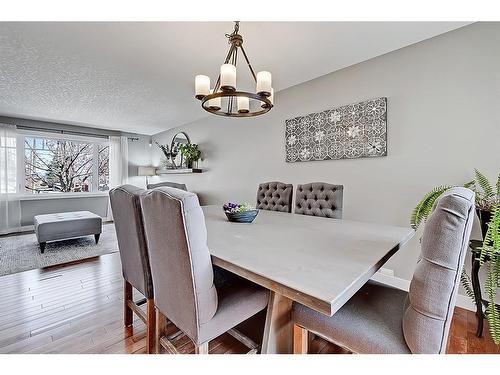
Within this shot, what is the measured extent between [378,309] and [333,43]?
2172 mm

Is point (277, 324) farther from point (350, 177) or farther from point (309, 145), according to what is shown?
point (309, 145)

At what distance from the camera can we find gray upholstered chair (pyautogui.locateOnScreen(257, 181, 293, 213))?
259 cm

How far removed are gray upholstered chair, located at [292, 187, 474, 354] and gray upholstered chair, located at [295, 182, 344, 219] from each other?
1.20 m

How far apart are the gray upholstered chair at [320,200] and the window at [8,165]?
5.53 m

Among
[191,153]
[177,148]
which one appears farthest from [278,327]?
[177,148]

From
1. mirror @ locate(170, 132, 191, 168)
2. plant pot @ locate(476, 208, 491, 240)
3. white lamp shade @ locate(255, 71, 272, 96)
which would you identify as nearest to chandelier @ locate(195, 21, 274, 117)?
white lamp shade @ locate(255, 71, 272, 96)

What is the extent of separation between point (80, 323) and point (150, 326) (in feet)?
2.65

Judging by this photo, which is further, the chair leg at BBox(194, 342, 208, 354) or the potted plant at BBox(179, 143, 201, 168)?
the potted plant at BBox(179, 143, 201, 168)

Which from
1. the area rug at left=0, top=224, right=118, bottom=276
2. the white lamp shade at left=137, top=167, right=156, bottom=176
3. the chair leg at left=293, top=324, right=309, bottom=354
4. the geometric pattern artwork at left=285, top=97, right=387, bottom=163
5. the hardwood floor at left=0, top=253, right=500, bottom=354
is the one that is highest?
the geometric pattern artwork at left=285, top=97, right=387, bottom=163

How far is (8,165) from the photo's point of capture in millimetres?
4578

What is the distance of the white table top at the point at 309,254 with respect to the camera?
79cm

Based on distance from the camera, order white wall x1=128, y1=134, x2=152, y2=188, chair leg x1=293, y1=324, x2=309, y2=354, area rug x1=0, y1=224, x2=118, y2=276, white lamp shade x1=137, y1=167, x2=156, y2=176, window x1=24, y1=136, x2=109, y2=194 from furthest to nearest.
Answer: white wall x1=128, y1=134, x2=152, y2=188, white lamp shade x1=137, y1=167, x2=156, y2=176, window x1=24, y1=136, x2=109, y2=194, area rug x1=0, y1=224, x2=118, y2=276, chair leg x1=293, y1=324, x2=309, y2=354

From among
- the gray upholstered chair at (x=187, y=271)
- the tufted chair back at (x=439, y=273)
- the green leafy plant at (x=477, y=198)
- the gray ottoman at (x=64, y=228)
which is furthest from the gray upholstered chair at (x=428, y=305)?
the gray ottoman at (x=64, y=228)

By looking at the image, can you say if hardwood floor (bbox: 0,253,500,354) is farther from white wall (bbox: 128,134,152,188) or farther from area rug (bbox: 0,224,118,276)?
white wall (bbox: 128,134,152,188)
